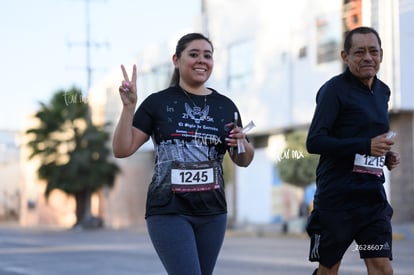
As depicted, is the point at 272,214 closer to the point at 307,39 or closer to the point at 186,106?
the point at 307,39

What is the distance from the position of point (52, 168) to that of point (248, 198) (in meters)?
11.2

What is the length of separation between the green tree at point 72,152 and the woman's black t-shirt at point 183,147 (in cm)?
3427

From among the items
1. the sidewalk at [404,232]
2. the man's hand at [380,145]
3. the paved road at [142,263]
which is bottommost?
the sidewalk at [404,232]

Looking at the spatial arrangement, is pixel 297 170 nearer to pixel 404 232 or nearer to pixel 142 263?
pixel 404 232

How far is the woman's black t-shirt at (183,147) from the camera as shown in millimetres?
4125

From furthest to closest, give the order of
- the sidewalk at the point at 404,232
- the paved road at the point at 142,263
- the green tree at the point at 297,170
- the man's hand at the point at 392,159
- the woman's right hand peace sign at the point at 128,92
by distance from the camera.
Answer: the green tree at the point at 297,170
the sidewalk at the point at 404,232
the paved road at the point at 142,263
the man's hand at the point at 392,159
the woman's right hand peace sign at the point at 128,92

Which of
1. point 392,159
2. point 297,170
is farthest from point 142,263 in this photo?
point 297,170

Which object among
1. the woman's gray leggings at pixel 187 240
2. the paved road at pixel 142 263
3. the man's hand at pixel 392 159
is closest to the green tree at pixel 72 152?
the paved road at pixel 142 263

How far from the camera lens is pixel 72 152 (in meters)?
38.7

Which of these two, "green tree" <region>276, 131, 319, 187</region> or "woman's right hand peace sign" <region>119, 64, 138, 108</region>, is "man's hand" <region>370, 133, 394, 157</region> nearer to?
"woman's right hand peace sign" <region>119, 64, 138, 108</region>

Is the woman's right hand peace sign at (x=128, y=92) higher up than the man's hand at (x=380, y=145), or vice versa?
the woman's right hand peace sign at (x=128, y=92)

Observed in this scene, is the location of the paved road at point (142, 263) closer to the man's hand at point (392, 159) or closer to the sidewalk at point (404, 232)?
the man's hand at point (392, 159)

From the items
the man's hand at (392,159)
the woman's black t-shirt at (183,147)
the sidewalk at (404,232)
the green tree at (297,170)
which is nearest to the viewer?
the woman's black t-shirt at (183,147)

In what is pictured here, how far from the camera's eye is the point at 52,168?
3950 cm
